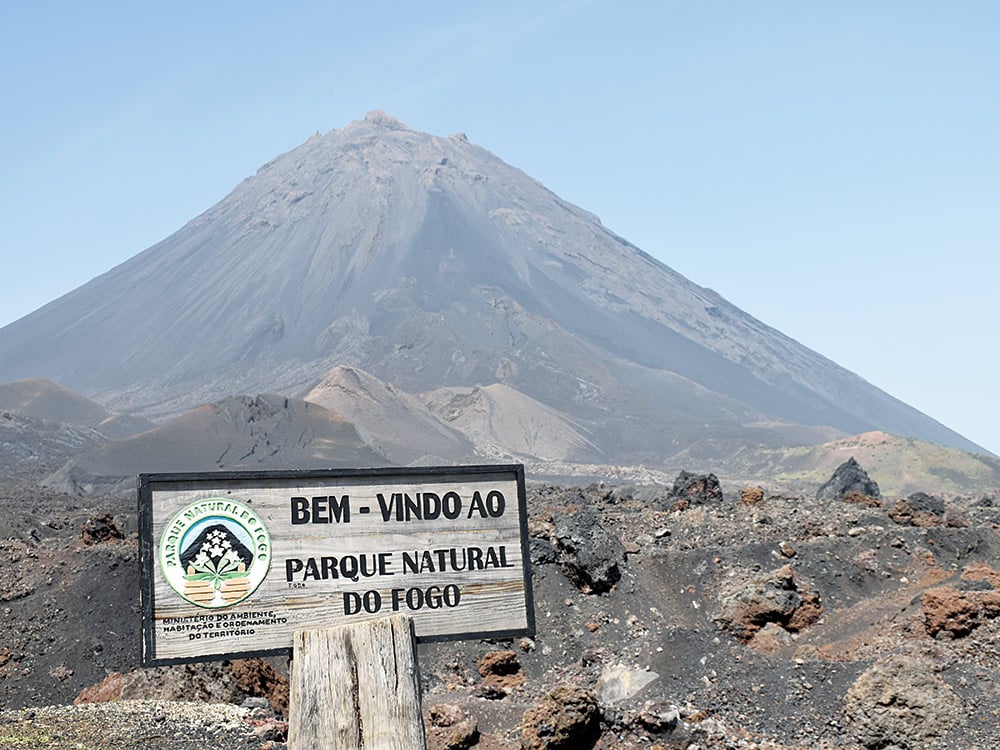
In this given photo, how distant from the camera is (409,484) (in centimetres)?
348

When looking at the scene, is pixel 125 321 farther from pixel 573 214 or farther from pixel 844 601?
pixel 844 601

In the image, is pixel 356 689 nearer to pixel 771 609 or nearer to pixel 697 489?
pixel 771 609

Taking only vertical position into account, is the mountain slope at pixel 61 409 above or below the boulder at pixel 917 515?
above

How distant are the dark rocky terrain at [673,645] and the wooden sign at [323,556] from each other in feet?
14.1

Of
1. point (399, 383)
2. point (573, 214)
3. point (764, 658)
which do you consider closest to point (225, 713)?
point (764, 658)

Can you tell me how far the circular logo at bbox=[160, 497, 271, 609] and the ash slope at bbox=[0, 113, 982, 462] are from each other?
301 feet

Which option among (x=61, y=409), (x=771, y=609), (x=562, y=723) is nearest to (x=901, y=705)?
(x=562, y=723)

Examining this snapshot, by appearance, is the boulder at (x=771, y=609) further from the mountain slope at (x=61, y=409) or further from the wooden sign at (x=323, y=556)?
the mountain slope at (x=61, y=409)

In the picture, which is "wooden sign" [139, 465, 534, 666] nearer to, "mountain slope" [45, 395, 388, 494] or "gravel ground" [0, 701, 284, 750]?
"gravel ground" [0, 701, 284, 750]

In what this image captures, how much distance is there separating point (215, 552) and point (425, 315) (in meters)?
122

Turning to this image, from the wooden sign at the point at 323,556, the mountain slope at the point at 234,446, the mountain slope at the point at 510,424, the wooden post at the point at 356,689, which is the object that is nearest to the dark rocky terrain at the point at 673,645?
the wooden sign at the point at 323,556

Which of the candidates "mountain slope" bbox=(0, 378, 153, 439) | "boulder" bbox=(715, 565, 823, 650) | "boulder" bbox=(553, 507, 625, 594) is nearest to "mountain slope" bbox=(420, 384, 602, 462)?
"mountain slope" bbox=(0, 378, 153, 439)

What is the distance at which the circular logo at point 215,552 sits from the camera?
3273 mm

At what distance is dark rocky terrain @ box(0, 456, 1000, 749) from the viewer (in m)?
8.73
